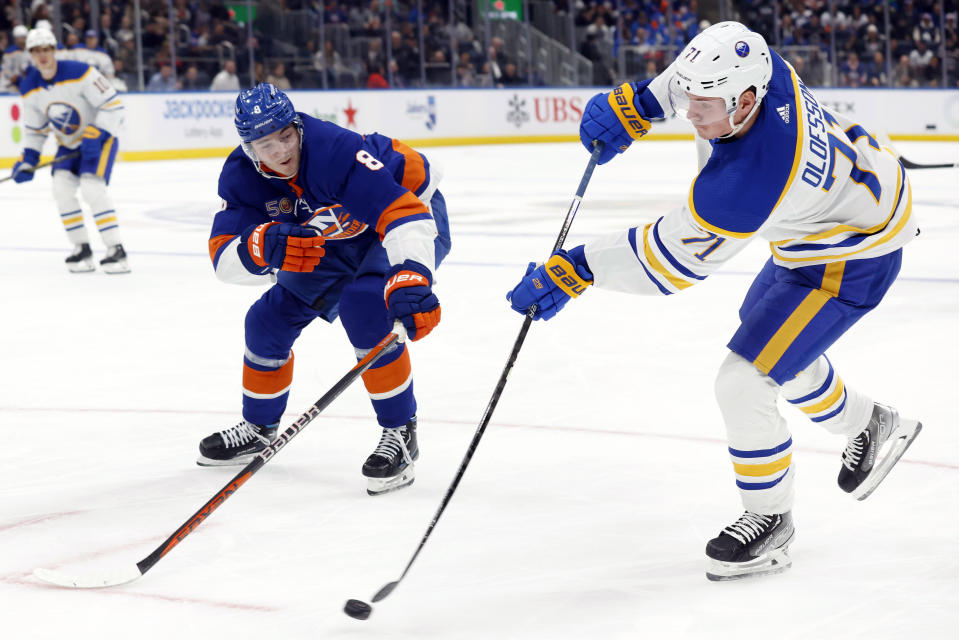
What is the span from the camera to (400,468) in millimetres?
2912

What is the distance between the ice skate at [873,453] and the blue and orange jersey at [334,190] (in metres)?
1.12

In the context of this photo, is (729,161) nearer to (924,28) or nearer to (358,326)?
(358,326)

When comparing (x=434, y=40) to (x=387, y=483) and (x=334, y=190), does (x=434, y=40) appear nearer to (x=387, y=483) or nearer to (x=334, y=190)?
(x=334, y=190)

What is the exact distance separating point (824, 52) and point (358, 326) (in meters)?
14.8

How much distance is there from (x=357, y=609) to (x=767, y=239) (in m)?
1.05

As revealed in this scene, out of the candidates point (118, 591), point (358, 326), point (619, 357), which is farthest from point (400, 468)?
point (619, 357)

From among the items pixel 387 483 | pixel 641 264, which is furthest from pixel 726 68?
Result: pixel 387 483

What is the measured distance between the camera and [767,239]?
7.52 ft

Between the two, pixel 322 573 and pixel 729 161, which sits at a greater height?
pixel 729 161

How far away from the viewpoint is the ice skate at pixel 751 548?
2.32 meters

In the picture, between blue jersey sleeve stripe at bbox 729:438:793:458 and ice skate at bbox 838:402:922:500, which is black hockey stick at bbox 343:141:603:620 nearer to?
blue jersey sleeve stripe at bbox 729:438:793:458

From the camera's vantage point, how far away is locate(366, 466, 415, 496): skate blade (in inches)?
113

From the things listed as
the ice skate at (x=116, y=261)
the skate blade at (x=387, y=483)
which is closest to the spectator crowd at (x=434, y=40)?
the ice skate at (x=116, y=261)

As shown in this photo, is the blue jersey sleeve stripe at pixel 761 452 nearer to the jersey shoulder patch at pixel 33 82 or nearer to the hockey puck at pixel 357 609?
the hockey puck at pixel 357 609
